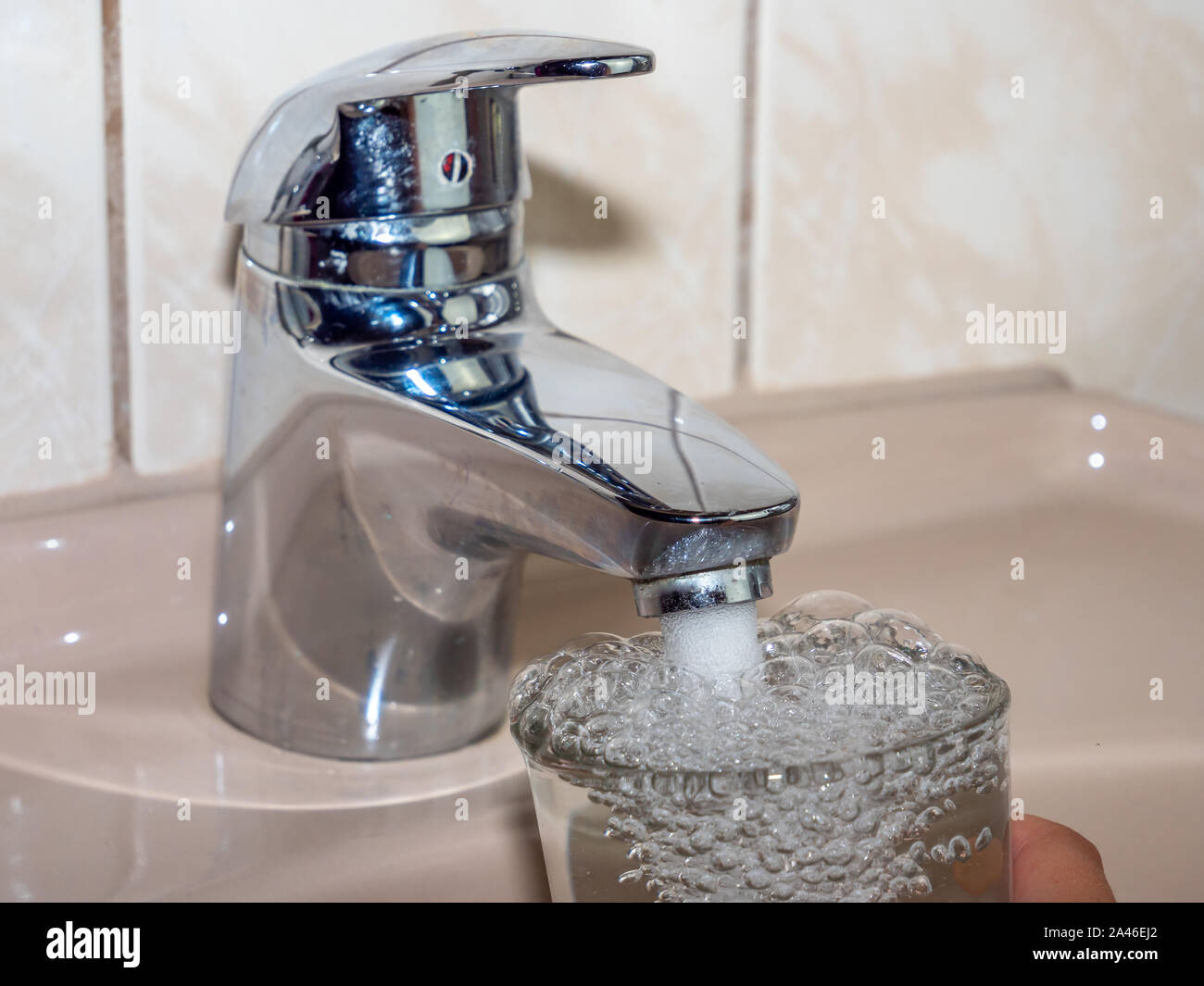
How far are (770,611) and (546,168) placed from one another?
145 millimetres

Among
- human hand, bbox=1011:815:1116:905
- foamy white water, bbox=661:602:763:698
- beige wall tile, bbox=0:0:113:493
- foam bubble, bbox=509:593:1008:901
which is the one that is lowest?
human hand, bbox=1011:815:1116:905

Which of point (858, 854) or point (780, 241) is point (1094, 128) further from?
point (858, 854)

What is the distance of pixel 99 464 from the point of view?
1.14ft

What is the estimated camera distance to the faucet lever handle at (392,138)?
0.84 feet

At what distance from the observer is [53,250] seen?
322 millimetres

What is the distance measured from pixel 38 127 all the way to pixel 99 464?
88mm

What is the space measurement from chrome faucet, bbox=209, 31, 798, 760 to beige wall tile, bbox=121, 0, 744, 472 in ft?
0.17

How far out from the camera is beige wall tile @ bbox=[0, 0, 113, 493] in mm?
310

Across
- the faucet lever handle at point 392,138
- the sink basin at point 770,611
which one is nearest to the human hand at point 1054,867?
the sink basin at point 770,611

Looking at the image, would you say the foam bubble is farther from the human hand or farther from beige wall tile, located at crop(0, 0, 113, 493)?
beige wall tile, located at crop(0, 0, 113, 493)

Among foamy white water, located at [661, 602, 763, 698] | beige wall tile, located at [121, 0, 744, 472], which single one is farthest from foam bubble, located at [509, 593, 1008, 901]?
beige wall tile, located at [121, 0, 744, 472]

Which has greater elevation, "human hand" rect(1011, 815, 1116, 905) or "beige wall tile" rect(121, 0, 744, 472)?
"beige wall tile" rect(121, 0, 744, 472)

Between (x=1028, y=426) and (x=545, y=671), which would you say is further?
(x=1028, y=426)
